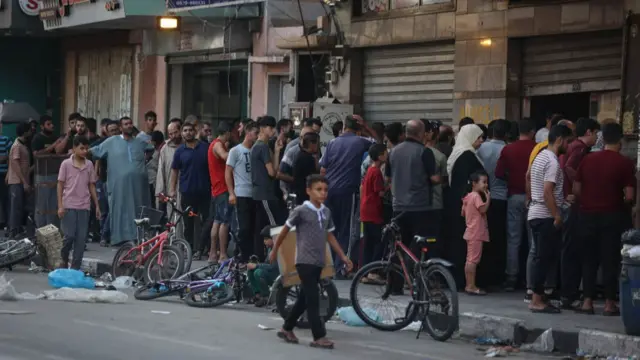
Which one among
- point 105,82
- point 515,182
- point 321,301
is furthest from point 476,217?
point 105,82

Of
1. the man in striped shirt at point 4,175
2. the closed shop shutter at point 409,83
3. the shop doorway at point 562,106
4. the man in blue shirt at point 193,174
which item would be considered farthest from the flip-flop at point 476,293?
the man in striped shirt at point 4,175

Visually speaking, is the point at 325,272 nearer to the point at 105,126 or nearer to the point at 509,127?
the point at 509,127

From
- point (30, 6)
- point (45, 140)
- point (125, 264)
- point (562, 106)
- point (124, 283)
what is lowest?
point (124, 283)

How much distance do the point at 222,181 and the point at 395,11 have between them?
14.8ft

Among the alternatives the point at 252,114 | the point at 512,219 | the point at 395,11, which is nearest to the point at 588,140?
the point at 512,219

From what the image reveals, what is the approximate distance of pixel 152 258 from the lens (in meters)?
16.1

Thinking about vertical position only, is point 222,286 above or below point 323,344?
above

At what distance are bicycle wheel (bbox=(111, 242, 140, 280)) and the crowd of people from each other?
1096 mm

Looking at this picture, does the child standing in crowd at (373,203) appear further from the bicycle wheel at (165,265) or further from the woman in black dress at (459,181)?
the bicycle wheel at (165,265)

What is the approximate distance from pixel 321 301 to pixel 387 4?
9453 mm

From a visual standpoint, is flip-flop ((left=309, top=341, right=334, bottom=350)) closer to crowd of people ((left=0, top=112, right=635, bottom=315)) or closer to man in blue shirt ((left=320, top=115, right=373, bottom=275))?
crowd of people ((left=0, top=112, right=635, bottom=315))

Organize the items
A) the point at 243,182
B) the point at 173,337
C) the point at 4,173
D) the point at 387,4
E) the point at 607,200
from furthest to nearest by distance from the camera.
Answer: the point at 4,173 < the point at 387,4 < the point at 243,182 < the point at 607,200 < the point at 173,337

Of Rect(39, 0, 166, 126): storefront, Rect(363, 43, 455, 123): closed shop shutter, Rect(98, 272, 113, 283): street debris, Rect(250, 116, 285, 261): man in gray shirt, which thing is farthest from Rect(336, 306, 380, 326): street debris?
Rect(39, 0, 166, 126): storefront

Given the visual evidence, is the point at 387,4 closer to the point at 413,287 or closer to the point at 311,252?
the point at 413,287
